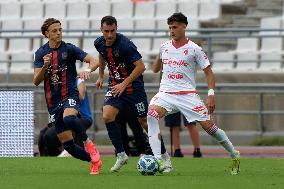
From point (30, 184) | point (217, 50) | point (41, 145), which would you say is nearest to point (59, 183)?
point (30, 184)

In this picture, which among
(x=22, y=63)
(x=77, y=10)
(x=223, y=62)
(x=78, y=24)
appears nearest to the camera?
(x=223, y=62)

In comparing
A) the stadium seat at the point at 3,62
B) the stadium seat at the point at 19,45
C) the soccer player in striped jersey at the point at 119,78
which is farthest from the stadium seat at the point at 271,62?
the soccer player in striped jersey at the point at 119,78

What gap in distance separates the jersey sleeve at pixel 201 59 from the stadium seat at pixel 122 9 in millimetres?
14881

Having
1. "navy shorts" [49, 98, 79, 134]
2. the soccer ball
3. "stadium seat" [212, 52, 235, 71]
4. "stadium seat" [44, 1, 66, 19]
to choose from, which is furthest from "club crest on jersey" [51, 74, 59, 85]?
"stadium seat" [44, 1, 66, 19]

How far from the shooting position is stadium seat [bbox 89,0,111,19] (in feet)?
98.4

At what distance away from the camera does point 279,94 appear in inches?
976

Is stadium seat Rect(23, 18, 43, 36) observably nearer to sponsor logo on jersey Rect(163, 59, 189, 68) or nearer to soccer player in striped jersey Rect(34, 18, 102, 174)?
soccer player in striped jersey Rect(34, 18, 102, 174)

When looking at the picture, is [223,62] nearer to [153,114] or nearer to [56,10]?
[56,10]

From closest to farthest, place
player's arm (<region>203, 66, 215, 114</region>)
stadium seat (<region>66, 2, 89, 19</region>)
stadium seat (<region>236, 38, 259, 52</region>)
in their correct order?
player's arm (<region>203, 66, 215, 114</region>)
stadium seat (<region>236, 38, 259, 52</region>)
stadium seat (<region>66, 2, 89, 19</region>)

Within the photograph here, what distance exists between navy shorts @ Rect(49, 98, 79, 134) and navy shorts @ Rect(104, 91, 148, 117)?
628 mm

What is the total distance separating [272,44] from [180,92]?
1200 centimetres

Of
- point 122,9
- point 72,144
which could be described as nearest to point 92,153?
point 72,144

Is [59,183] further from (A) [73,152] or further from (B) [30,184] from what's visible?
(A) [73,152]

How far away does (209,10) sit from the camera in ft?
93.9
